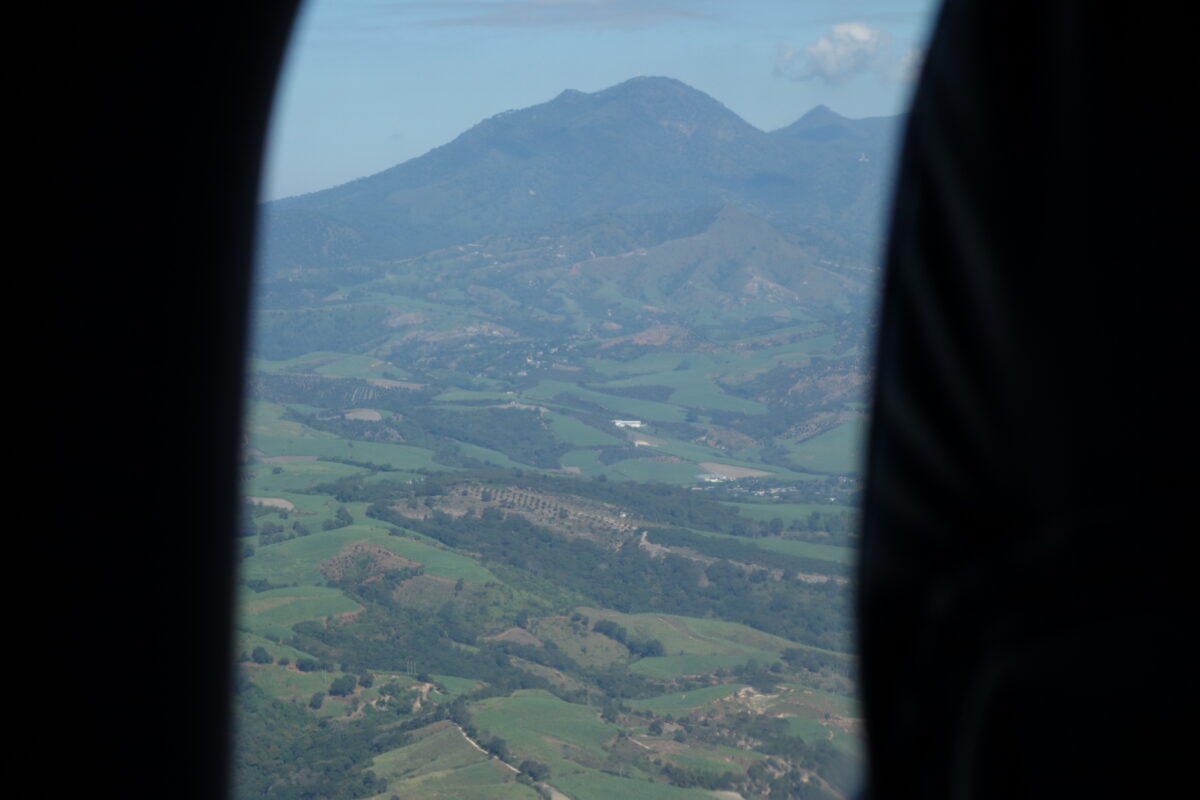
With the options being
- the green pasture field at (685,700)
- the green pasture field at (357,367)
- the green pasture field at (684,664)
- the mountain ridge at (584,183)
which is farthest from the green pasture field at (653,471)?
the mountain ridge at (584,183)

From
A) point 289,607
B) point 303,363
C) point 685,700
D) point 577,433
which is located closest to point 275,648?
point 289,607

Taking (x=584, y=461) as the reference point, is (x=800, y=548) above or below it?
above

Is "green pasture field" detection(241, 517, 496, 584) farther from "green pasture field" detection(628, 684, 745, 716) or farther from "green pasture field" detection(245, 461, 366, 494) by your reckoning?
"green pasture field" detection(628, 684, 745, 716)

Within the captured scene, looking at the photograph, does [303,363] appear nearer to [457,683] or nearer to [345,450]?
[345,450]

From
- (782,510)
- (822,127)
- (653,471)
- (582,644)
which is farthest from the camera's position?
(822,127)

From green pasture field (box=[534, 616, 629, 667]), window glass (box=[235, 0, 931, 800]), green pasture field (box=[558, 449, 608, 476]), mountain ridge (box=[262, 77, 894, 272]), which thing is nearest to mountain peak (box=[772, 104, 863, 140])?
mountain ridge (box=[262, 77, 894, 272])

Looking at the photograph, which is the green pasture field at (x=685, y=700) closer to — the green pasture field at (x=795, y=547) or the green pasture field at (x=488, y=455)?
the green pasture field at (x=795, y=547)
